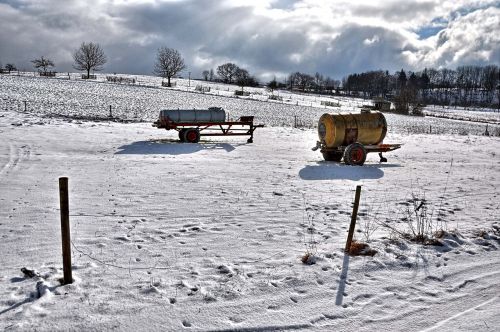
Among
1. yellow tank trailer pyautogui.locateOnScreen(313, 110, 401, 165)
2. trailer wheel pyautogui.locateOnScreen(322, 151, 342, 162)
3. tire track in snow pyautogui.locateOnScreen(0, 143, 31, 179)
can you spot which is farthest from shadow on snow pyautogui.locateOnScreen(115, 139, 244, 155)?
yellow tank trailer pyautogui.locateOnScreen(313, 110, 401, 165)

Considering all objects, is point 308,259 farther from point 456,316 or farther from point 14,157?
point 14,157

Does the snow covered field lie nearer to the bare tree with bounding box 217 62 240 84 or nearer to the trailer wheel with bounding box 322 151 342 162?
the trailer wheel with bounding box 322 151 342 162

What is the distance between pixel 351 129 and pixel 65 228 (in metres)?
12.0

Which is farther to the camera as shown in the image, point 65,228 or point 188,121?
point 188,121

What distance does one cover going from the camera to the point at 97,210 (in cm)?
782

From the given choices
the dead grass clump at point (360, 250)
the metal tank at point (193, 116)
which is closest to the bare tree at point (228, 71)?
the metal tank at point (193, 116)

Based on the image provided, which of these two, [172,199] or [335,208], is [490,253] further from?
[172,199]

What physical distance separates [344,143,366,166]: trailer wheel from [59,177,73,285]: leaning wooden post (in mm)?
11147

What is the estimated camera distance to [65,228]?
4.71 metres

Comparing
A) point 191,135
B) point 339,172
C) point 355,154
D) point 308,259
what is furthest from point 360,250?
point 191,135

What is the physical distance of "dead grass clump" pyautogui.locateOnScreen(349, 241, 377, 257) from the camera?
6.17 meters

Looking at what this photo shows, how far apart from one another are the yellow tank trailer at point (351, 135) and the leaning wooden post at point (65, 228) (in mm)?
11150

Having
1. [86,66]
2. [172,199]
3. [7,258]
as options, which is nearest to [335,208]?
[172,199]

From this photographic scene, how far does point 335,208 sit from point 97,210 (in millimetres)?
5188
